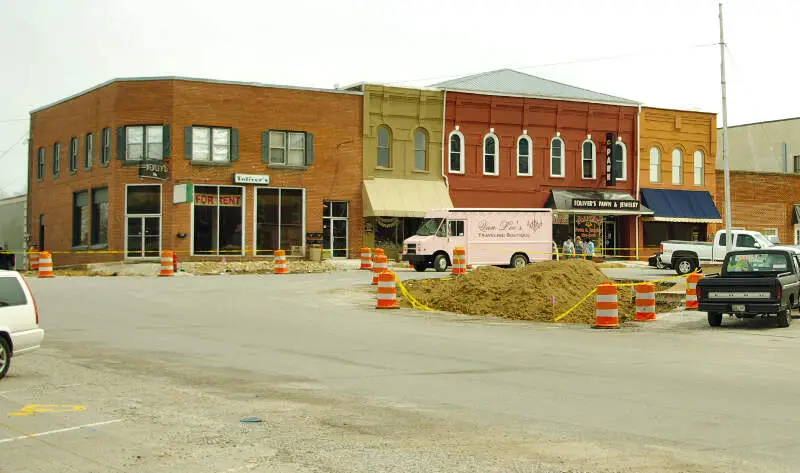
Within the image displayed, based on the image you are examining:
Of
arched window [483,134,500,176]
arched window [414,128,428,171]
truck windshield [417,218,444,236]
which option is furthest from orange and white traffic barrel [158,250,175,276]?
arched window [483,134,500,176]

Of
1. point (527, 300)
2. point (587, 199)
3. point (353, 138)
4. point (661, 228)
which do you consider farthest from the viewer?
point (661, 228)

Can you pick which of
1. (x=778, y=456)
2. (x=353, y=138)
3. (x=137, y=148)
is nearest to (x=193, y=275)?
(x=137, y=148)

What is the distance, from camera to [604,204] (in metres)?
56.6

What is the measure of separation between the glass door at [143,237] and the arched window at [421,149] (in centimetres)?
1469

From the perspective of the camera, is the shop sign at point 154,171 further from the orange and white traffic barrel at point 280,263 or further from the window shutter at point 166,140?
the orange and white traffic barrel at point 280,263

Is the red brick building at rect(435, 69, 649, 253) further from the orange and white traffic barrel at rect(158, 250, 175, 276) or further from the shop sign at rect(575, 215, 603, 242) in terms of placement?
the orange and white traffic barrel at rect(158, 250, 175, 276)

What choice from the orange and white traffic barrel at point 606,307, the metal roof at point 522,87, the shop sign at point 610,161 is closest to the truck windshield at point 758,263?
the orange and white traffic barrel at point 606,307

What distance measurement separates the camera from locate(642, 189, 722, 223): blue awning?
192 feet

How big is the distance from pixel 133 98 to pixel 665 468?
1704 inches

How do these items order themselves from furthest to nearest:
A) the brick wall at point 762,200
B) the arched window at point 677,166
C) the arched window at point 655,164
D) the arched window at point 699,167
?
the brick wall at point 762,200, the arched window at point 699,167, the arched window at point 677,166, the arched window at point 655,164

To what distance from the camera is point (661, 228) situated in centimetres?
5975

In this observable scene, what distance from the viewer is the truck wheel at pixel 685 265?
138 ft

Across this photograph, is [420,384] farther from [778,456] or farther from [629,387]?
[778,456]

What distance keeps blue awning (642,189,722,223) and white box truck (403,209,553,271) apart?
1600 cm
